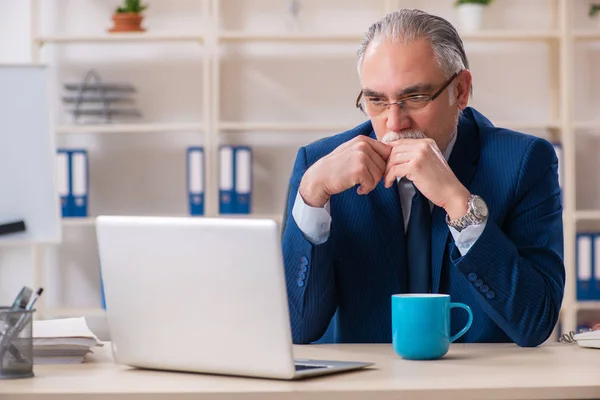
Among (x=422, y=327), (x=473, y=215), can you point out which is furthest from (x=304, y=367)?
(x=473, y=215)

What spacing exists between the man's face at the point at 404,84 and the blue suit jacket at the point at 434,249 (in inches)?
4.0

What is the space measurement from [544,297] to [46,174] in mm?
891

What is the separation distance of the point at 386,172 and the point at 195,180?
7.39ft

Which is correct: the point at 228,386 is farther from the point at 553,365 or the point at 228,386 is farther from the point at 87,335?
the point at 553,365

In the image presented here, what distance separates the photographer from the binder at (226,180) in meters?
3.92

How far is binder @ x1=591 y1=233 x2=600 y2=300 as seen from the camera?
12.9 ft

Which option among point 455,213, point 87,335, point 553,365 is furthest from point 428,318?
point 87,335

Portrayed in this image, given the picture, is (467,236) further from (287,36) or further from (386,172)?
(287,36)

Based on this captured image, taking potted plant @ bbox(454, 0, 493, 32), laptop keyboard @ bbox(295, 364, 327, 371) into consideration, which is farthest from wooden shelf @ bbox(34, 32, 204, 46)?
laptop keyboard @ bbox(295, 364, 327, 371)

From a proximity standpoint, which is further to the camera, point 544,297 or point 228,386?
point 544,297

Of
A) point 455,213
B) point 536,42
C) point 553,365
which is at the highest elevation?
point 536,42

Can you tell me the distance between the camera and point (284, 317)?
1.20 metres

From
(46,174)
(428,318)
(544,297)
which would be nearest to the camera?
(428,318)

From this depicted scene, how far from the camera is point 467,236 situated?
1.64 m
